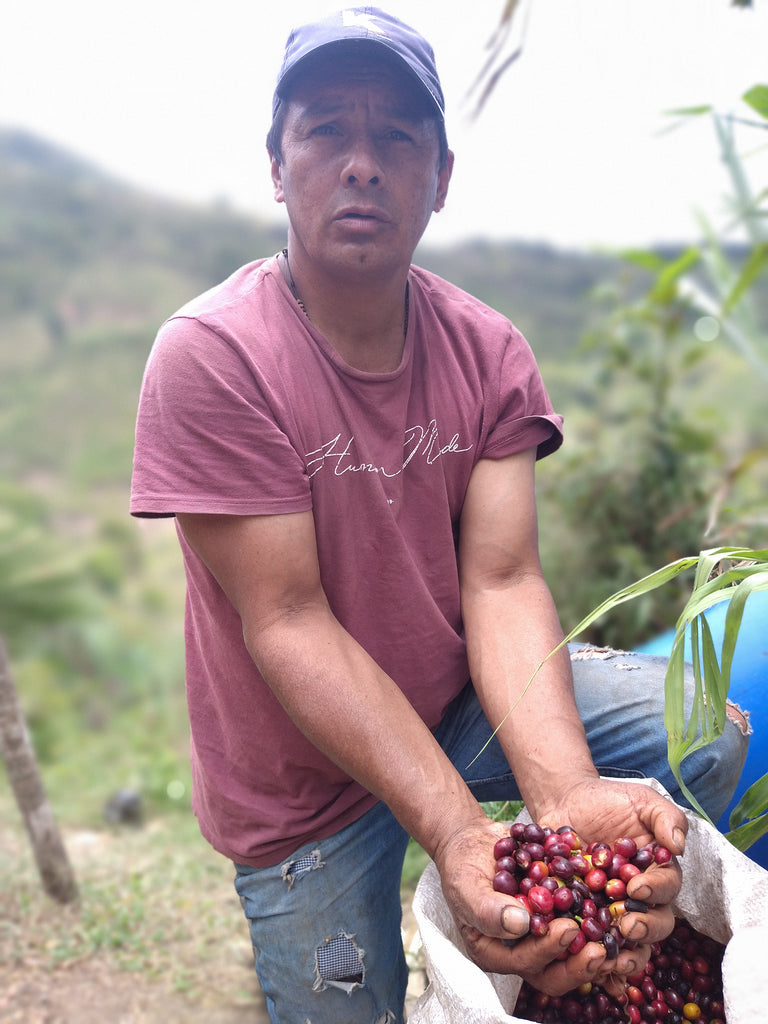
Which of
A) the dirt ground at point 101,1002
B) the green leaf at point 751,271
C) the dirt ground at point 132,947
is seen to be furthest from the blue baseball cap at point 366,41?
the dirt ground at point 101,1002

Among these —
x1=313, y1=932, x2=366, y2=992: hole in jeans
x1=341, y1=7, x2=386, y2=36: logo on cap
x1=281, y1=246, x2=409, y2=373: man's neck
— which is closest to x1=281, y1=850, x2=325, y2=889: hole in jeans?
x1=313, y1=932, x2=366, y2=992: hole in jeans

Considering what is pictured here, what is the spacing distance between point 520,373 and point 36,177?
1777 cm

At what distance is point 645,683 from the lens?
5.64 ft

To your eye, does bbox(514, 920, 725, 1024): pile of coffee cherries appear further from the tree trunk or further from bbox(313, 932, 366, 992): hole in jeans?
the tree trunk

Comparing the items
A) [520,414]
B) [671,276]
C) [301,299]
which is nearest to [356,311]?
[301,299]

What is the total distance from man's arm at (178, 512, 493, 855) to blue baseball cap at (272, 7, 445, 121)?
0.77 m

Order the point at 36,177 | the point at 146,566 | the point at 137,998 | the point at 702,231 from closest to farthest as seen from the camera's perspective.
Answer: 1. the point at 137,998
2. the point at 702,231
3. the point at 146,566
4. the point at 36,177

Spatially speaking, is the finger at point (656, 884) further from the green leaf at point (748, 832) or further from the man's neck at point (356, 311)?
→ the man's neck at point (356, 311)

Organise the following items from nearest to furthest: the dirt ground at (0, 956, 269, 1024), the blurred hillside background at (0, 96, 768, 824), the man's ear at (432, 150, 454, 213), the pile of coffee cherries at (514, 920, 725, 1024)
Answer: the pile of coffee cherries at (514, 920, 725, 1024) < the man's ear at (432, 150, 454, 213) < the dirt ground at (0, 956, 269, 1024) < the blurred hillside background at (0, 96, 768, 824)

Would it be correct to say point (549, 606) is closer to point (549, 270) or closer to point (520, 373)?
point (520, 373)

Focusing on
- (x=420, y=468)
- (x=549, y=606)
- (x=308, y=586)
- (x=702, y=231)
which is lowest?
(x=549, y=606)

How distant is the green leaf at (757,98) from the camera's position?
65.5 inches

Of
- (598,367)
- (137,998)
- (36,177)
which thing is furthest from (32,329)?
(137,998)

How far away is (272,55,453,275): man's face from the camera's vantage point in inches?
63.1
